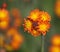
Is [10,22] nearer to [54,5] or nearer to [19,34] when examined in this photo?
[19,34]

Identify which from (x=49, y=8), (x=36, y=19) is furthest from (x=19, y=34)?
(x=49, y=8)

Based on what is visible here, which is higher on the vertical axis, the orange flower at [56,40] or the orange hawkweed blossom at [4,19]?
the orange hawkweed blossom at [4,19]

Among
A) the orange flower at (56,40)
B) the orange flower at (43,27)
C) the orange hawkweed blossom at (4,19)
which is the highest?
the orange hawkweed blossom at (4,19)

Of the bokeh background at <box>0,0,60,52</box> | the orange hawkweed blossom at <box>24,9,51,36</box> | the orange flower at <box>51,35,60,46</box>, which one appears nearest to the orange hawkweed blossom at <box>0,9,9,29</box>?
the bokeh background at <box>0,0,60,52</box>

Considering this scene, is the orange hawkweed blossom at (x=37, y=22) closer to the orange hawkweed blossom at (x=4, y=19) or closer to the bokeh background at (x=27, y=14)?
the bokeh background at (x=27, y=14)

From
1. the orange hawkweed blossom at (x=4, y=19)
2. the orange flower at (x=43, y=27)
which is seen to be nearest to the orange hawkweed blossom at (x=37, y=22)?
the orange flower at (x=43, y=27)

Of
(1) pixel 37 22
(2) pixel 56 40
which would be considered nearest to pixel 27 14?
(1) pixel 37 22
